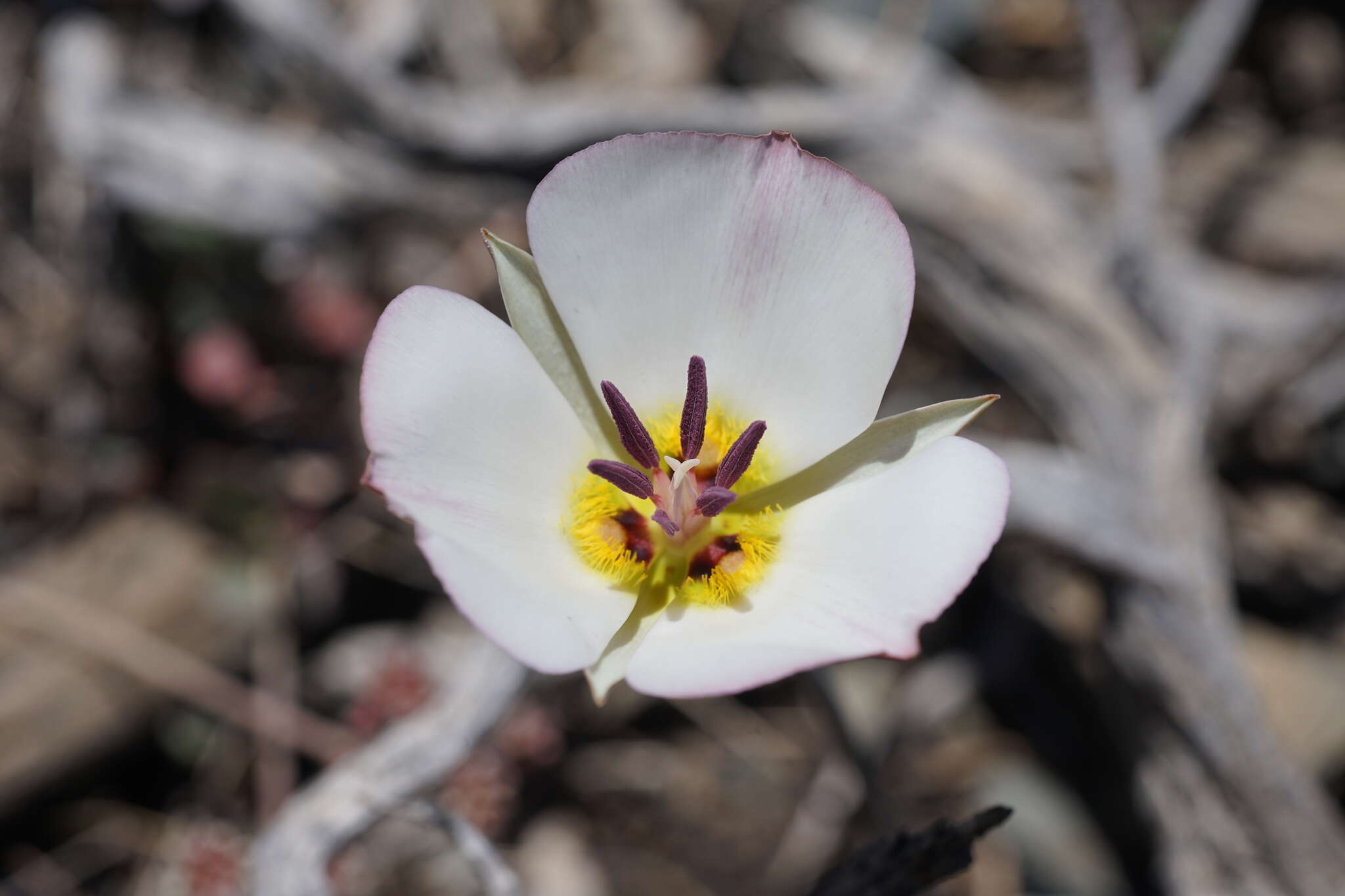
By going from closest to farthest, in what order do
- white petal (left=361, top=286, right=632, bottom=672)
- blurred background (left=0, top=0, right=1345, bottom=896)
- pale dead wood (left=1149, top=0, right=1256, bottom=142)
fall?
1. white petal (left=361, top=286, right=632, bottom=672)
2. blurred background (left=0, top=0, right=1345, bottom=896)
3. pale dead wood (left=1149, top=0, right=1256, bottom=142)

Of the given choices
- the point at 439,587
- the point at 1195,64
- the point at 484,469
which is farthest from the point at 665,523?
the point at 1195,64

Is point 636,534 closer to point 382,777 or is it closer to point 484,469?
point 484,469

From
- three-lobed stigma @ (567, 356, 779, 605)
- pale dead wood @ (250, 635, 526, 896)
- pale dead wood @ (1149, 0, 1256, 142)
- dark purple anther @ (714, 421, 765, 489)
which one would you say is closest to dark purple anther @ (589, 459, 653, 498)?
three-lobed stigma @ (567, 356, 779, 605)

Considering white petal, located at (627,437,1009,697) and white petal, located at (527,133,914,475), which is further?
white petal, located at (527,133,914,475)

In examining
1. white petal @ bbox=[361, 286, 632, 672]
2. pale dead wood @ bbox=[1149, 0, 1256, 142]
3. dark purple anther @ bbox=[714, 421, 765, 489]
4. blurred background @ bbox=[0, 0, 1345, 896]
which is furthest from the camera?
pale dead wood @ bbox=[1149, 0, 1256, 142]

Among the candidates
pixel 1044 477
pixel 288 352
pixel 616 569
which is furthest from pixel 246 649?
pixel 1044 477

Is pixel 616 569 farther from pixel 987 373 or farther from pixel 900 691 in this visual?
pixel 987 373

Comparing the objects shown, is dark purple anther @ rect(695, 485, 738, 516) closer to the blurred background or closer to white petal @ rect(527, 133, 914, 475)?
white petal @ rect(527, 133, 914, 475)
